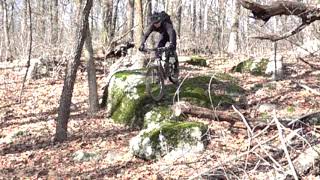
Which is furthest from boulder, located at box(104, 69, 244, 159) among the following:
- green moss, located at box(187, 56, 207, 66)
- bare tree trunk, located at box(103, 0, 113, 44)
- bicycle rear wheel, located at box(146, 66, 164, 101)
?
bare tree trunk, located at box(103, 0, 113, 44)

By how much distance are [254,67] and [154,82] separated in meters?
6.63

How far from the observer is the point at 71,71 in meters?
10.4

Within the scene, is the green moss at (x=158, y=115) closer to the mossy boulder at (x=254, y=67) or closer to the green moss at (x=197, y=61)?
the mossy boulder at (x=254, y=67)

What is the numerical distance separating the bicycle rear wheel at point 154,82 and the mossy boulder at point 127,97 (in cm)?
41

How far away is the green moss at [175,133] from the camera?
28.3 feet

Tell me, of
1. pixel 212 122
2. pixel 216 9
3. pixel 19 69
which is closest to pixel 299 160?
pixel 212 122

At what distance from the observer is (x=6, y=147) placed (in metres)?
10.3

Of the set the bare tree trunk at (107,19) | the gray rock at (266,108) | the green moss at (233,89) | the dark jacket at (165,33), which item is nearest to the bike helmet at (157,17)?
the dark jacket at (165,33)

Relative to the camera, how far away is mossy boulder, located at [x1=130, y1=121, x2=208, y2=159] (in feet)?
27.9

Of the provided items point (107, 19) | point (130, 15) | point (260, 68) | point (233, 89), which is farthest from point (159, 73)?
point (107, 19)

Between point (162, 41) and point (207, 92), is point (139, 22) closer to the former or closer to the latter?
point (207, 92)

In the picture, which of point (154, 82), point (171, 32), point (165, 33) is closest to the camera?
point (171, 32)

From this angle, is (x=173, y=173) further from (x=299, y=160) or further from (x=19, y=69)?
(x=19, y=69)

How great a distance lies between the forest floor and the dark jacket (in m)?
1.86
